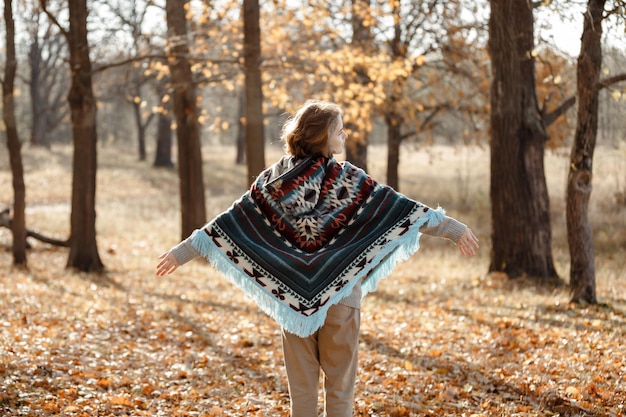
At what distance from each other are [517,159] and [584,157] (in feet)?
7.73

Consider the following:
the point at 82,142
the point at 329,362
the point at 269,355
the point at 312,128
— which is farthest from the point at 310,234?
the point at 82,142

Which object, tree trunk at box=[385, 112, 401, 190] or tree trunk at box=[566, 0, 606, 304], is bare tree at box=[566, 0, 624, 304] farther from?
tree trunk at box=[385, 112, 401, 190]

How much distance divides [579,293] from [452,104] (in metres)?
8.93

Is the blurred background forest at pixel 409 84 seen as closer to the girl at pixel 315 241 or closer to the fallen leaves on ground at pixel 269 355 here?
the fallen leaves on ground at pixel 269 355

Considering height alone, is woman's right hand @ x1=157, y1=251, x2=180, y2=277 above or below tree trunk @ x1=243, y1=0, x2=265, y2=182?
below

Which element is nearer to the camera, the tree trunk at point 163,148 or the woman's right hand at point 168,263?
the woman's right hand at point 168,263

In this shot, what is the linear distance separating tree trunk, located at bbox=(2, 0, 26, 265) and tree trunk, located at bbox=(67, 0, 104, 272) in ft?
2.77

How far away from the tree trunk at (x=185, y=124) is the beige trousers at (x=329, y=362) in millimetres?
8840

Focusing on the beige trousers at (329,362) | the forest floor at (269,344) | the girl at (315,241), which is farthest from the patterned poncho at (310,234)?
the forest floor at (269,344)

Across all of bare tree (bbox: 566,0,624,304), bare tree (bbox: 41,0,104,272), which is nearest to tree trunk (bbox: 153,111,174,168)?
bare tree (bbox: 41,0,104,272)

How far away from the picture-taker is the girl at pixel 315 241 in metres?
3.95

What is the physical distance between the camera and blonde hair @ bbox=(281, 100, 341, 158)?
12.9ft

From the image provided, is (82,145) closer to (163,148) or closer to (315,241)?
(315,241)

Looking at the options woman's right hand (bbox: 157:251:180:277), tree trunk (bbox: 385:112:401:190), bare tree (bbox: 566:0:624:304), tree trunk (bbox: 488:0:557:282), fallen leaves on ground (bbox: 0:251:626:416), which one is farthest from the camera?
tree trunk (bbox: 385:112:401:190)
